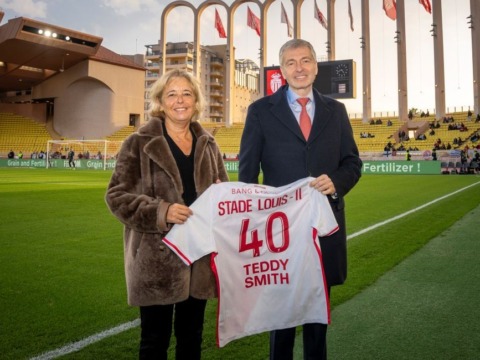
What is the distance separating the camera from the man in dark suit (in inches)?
96.1

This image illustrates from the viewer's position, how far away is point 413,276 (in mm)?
4785

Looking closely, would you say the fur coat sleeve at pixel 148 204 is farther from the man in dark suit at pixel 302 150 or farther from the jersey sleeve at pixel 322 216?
the jersey sleeve at pixel 322 216

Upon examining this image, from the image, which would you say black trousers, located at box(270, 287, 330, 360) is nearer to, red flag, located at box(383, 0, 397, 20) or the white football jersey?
the white football jersey

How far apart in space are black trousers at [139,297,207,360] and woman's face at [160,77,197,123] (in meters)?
0.98

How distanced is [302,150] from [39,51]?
158 ft

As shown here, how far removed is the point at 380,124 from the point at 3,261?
133 ft

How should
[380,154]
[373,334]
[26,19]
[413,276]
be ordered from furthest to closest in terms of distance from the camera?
[26,19] → [380,154] → [413,276] → [373,334]

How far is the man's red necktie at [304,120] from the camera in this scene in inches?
98.0

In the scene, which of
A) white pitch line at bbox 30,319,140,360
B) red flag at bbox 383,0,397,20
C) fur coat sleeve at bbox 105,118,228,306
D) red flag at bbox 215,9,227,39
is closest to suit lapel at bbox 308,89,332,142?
fur coat sleeve at bbox 105,118,228,306

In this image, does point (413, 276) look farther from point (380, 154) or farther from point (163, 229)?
point (380, 154)

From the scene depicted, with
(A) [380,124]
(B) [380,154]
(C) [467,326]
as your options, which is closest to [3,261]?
(C) [467,326]

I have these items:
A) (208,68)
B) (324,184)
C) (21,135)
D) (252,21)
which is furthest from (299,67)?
(208,68)

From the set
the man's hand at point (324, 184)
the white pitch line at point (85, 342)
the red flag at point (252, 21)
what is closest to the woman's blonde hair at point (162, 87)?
Answer: the man's hand at point (324, 184)

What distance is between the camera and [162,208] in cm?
211
